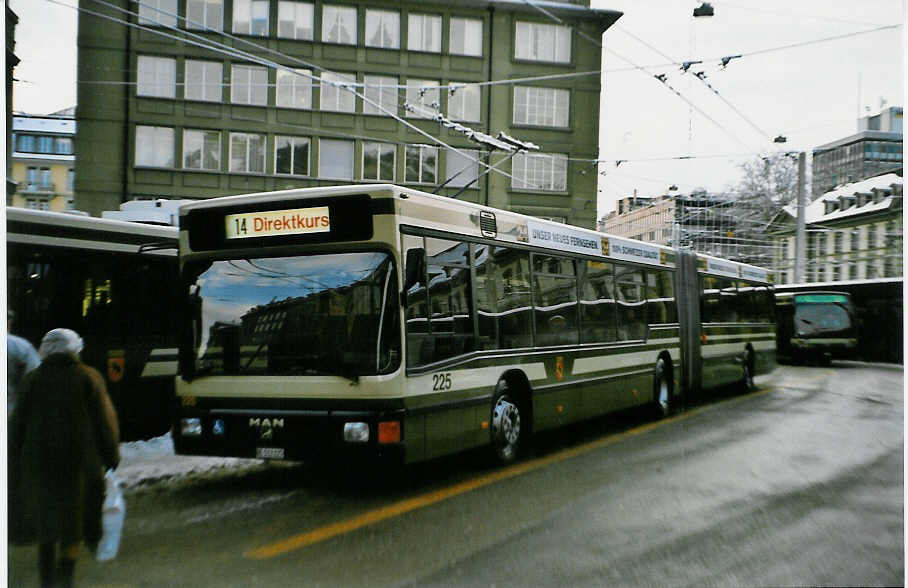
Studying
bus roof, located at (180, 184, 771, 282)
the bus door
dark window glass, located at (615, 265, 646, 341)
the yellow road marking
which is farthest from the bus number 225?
the bus door

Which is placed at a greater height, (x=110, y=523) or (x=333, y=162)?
(x=333, y=162)

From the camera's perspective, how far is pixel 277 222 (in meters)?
6.45

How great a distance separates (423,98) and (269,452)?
115 inches

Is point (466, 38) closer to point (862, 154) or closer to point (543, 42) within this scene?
point (543, 42)

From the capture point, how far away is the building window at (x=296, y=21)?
20.8 ft

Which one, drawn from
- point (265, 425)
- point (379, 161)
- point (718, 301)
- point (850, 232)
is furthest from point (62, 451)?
point (718, 301)

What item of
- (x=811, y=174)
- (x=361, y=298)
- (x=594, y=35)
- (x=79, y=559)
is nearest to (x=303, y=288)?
(x=361, y=298)

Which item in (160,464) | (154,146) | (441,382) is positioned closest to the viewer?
(154,146)

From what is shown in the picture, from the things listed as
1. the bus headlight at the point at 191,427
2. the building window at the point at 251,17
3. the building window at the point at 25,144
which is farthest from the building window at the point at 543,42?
the bus headlight at the point at 191,427

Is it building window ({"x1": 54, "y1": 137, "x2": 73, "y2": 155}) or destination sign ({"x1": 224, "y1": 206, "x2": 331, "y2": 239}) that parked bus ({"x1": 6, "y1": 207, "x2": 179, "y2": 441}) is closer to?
building window ({"x1": 54, "y1": 137, "x2": 73, "y2": 155})

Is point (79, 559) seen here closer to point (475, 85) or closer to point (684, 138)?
point (475, 85)

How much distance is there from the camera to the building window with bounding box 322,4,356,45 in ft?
20.9

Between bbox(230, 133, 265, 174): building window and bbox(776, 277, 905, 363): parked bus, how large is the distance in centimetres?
438

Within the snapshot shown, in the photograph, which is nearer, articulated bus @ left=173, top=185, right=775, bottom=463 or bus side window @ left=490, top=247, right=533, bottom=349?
articulated bus @ left=173, top=185, right=775, bottom=463
